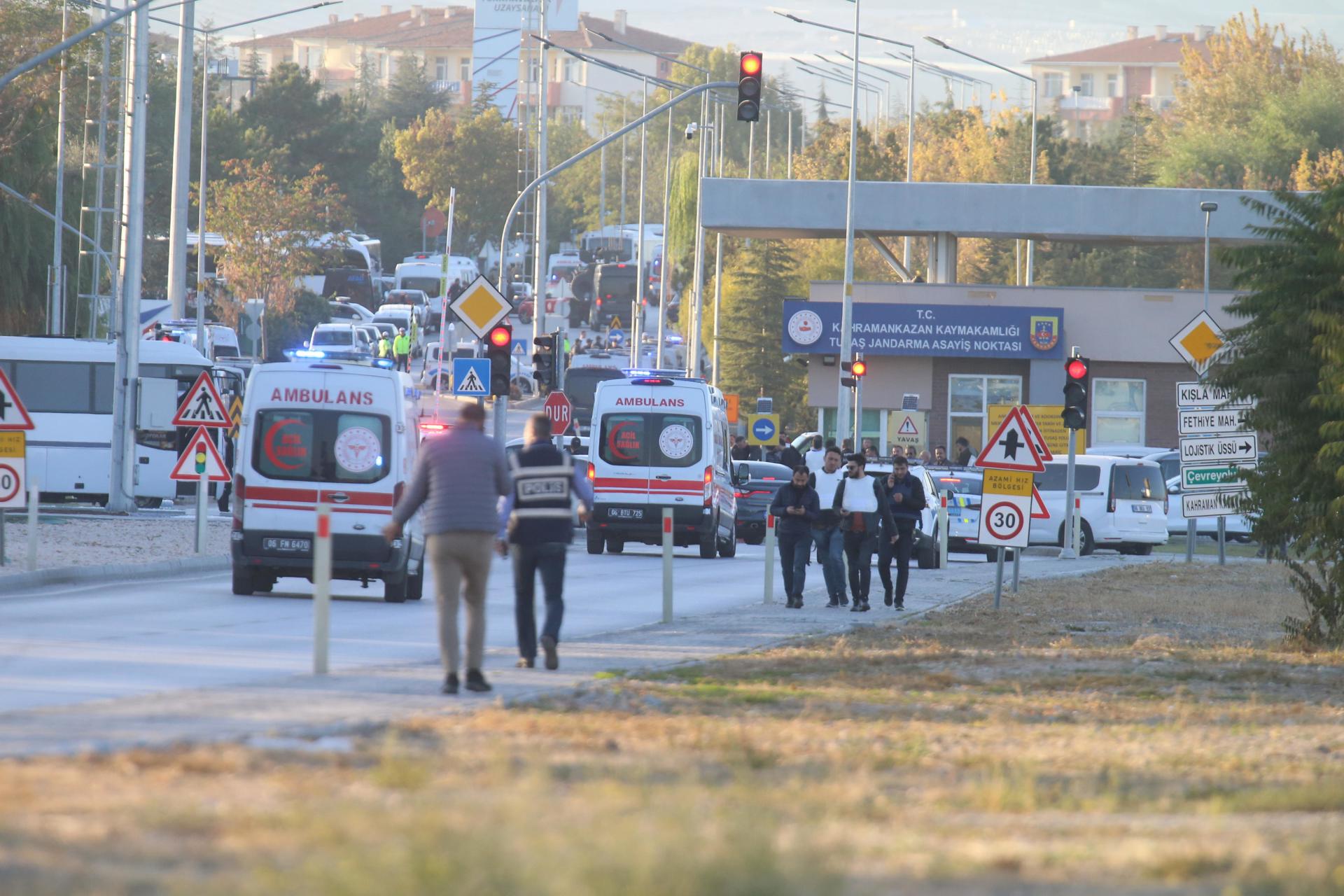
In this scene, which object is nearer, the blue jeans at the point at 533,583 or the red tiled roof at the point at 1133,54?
the blue jeans at the point at 533,583

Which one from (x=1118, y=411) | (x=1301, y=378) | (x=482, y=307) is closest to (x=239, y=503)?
(x=482, y=307)

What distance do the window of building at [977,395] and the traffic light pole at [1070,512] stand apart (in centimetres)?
1692

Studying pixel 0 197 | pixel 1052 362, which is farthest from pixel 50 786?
pixel 1052 362

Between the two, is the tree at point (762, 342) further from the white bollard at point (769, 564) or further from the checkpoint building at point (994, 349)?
the white bollard at point (769, 564)

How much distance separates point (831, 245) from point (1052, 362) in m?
29.0

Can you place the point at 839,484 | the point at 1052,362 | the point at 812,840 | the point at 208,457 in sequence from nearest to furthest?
1. the point at 812,840
2. the point at 839,484
3. the point at 208,457
4. the point at 1052,362

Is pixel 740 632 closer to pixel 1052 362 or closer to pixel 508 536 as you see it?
pixel 508 536

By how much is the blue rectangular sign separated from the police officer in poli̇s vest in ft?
132

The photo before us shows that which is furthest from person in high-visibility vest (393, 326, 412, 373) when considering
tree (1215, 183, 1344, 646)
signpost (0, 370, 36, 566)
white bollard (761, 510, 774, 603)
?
tree (1215, 183, 1344, 646)

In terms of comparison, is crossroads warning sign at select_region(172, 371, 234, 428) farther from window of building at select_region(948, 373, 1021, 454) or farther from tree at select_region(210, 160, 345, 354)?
tree at select_region(210, 160, 345, 354)

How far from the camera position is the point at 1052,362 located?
54688 mm

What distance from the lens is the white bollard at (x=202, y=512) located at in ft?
83.6

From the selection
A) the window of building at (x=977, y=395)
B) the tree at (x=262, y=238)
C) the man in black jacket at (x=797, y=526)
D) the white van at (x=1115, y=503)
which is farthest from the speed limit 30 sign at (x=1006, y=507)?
the tree at (x=262, y=238)

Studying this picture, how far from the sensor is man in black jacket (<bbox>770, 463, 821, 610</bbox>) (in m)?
21.6
